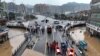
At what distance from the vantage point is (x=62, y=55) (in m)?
29.8

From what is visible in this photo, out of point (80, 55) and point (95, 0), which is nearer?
point (80, 55)

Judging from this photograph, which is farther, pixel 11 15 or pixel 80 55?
pixel 11 15

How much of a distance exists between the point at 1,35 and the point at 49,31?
12.3m

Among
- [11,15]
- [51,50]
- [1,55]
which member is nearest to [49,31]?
[1,55]

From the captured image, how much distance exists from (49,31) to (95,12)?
12.0 metres

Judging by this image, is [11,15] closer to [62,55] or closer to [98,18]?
[98,18]

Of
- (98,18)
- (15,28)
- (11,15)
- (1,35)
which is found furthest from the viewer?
(11,15)

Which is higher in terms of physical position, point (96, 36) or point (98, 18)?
point (98, 18)

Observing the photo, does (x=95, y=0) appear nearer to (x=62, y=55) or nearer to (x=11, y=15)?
(x=62, y=55)

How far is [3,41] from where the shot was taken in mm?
53375

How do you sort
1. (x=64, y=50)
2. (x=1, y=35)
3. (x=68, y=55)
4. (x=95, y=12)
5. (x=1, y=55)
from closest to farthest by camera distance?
(x=68, y=55)
(x=64, y=50)
(x=1, y=55)
(x=1, y=35)
(x=95, y=12)

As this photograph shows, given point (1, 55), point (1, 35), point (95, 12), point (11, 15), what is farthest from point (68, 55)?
point (11, 15)

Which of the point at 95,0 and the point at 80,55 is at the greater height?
the point at 95,0

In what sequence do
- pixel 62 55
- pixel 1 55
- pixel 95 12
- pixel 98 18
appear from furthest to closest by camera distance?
pixel 95 12 < pixel 98 18 < pixel 1 55 < pixel 62 55
